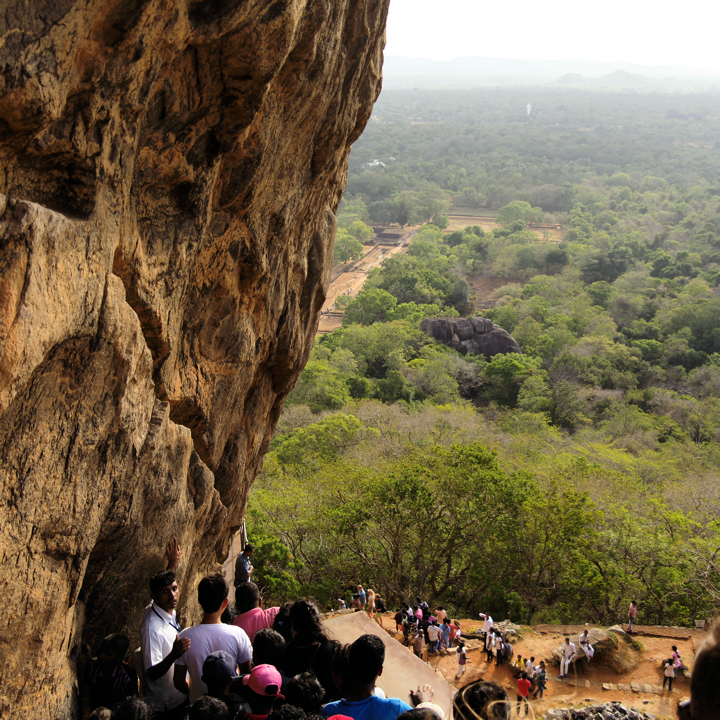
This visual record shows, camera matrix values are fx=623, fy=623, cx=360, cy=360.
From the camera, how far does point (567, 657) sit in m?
12.1

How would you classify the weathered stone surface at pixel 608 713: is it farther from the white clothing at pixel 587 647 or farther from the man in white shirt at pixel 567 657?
the white clothing at pixel 587 647

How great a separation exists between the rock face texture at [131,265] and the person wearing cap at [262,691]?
142 cm

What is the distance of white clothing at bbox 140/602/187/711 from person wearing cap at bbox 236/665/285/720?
0.90 meters

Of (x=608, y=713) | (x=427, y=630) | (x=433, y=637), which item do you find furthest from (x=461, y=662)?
(x=608, y=713)

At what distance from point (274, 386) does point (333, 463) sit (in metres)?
12.9

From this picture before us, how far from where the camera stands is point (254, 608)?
19.7 feet

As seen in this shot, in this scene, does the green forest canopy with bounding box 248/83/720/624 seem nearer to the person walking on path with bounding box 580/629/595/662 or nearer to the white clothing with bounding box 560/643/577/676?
the person walking on path with bounding box 580/629/595/662

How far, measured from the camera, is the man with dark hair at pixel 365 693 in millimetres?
4145

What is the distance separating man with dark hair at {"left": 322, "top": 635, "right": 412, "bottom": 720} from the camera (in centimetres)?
414

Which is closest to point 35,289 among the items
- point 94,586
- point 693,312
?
point 94,586

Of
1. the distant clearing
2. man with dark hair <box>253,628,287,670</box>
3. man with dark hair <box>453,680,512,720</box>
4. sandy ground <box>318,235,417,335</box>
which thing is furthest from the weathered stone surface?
the distant clearing

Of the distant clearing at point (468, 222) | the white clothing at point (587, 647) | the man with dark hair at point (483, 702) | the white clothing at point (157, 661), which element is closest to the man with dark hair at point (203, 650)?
the white clothing at point (157, 661)

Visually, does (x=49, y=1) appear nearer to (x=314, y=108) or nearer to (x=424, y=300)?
(x=314, y=108)

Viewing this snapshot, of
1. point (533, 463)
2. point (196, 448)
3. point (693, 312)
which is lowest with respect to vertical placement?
point (533, 463)
